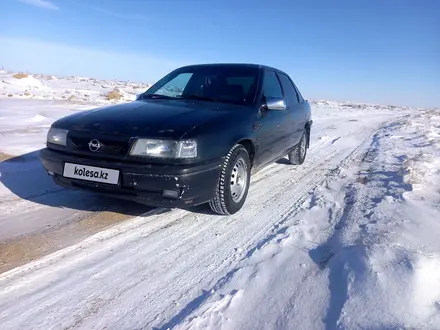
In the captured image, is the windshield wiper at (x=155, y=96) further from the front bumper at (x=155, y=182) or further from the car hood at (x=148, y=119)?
the front bumper at (x=155, y=182)

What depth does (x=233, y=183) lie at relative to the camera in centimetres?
333

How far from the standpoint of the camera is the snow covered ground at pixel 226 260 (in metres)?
1.82

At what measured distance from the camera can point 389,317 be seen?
1.74 metres

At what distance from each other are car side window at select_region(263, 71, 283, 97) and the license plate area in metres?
2.11

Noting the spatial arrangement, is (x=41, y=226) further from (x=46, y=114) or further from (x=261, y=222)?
(x=46, y=114)

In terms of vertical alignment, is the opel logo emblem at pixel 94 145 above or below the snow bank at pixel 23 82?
below

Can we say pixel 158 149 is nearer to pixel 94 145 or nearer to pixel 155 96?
pixel 94 145

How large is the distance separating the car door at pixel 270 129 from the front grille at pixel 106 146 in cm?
145

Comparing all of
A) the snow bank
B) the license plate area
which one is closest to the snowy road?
the license plate area

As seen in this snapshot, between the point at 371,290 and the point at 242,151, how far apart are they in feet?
5.89

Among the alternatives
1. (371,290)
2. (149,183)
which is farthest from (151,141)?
(371,290)

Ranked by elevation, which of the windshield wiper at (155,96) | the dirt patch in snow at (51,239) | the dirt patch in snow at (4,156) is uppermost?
the windshield wiper at (155,96)

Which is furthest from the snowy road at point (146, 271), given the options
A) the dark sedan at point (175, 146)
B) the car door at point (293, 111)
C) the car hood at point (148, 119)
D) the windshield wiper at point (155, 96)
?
the car door at point (293, 111)

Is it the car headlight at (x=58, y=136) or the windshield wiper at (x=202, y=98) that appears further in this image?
the windshield wiper at (x=202, y=98)
